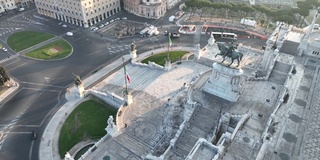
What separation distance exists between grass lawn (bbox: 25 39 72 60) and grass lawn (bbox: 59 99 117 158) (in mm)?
33350

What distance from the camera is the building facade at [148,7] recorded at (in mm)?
125000

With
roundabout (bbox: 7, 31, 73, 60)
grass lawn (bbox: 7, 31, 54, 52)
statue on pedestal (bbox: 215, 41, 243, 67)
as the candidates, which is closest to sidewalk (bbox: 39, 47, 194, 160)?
roundabout (bbox: 7, 31, 73, 60)

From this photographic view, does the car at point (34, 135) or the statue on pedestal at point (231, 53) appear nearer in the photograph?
the statue on pedestal at point (231, 53)

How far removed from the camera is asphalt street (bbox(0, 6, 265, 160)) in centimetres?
7031

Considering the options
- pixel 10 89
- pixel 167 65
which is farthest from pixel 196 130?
pixel 10 89

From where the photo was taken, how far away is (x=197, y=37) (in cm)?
11119

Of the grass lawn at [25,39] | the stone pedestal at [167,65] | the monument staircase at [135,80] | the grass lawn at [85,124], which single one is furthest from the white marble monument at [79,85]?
the grass lawn at [25,39]

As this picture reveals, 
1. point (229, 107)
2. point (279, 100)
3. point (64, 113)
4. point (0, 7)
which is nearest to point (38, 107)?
point (64, 113)

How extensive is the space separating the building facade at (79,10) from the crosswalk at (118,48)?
2169cm

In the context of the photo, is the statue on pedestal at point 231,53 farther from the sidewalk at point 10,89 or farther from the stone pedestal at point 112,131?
the sidewalk at point 10,89

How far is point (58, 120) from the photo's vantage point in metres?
73.3

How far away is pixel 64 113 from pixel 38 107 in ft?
29.9

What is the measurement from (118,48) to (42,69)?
28355 mm

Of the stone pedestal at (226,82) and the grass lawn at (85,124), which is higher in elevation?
the stone pedestal at (226,82)
